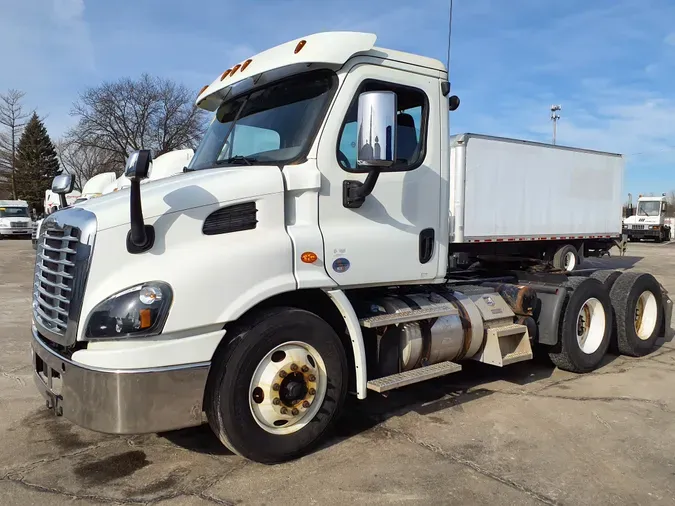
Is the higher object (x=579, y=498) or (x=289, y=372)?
(x=289, y=372)

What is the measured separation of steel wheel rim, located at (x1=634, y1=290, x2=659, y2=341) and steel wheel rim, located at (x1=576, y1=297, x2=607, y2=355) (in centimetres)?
114

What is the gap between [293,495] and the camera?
3500mm

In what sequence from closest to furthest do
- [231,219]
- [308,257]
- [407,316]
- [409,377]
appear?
1. [231,219]
2. [308,257]
3. [409,377]
4. [407,316]

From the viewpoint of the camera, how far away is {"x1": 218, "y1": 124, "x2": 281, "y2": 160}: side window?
4258 millimetres

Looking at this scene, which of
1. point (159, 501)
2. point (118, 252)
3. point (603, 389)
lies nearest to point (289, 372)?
point (159, 501)

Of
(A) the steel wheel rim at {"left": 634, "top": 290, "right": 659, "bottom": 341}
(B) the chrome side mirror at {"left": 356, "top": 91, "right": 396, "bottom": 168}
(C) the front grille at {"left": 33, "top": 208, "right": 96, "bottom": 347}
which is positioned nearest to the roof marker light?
(B) the chrome side mirror at {"left": 356, "top": 91, "right": 396, "bottom": 168}

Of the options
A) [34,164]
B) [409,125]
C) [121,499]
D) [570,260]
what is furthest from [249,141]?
[34,164]

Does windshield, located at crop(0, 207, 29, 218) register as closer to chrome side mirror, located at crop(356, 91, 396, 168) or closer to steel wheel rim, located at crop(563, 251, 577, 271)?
steel wheel rim, located at crop(563, 251, 577, 271)

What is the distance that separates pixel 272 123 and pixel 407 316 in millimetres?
1814

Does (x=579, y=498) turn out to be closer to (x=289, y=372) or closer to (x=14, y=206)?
(x=289, y=372)

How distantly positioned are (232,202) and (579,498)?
9.29ft

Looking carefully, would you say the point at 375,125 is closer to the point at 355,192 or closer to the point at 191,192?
the point at 355,192

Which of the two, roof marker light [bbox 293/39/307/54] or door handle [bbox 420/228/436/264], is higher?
roof marker light [bbox 293/39/307/54]

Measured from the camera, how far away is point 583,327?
6.53m
